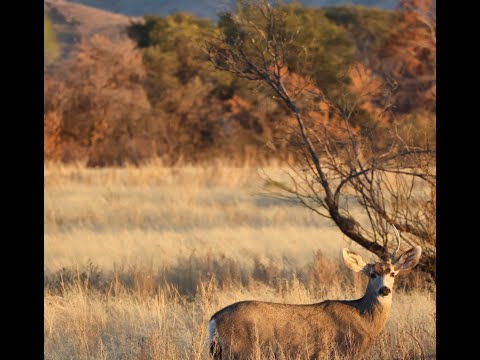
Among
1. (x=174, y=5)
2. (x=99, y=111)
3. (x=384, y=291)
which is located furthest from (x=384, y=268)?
(x=174, y=5)

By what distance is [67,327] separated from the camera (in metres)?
7.54

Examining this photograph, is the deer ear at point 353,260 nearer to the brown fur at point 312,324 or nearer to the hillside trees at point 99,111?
the brown fur at point 312,324

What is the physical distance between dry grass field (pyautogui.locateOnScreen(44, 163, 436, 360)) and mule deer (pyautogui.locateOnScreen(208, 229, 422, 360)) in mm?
183

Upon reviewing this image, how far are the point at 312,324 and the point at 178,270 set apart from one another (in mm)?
4661

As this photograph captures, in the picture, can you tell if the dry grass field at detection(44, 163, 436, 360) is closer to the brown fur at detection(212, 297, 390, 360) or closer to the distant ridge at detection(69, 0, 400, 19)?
the brown fur at detection(212, 297, 390, 360)

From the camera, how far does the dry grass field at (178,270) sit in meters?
6.91

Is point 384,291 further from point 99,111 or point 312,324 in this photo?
point 99,111

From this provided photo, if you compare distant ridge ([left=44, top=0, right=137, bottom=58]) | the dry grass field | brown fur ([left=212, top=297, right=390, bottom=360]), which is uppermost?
distant ridge ([left=44, top=0, right=137, bottom=58])

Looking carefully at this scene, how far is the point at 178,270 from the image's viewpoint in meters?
10.1

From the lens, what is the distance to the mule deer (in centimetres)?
529

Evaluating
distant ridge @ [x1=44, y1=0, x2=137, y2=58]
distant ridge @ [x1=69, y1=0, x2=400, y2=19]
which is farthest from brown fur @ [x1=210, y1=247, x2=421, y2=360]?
distant ridge @ [x1=44, y1=0, x2=137, y2=58]
